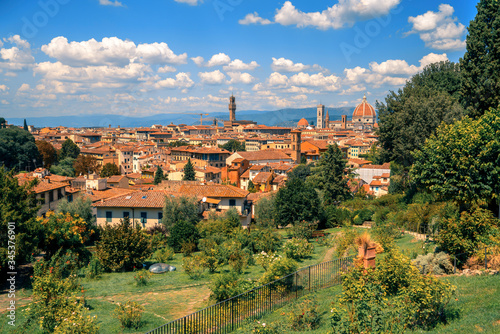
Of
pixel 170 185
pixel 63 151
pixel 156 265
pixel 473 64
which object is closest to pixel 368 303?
pixel 156 265

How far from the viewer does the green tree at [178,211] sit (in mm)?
28391

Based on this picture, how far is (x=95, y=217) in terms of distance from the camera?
30750mm

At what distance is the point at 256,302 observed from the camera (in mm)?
9898

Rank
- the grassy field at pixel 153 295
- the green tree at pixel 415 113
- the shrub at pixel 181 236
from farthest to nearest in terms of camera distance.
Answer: the green tree at pixel 415 113, the shrub at pixel 181 236, the grassy field at pixel 153 295

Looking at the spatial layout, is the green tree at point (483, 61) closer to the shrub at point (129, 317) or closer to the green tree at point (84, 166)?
the shrub at point (129, 317)

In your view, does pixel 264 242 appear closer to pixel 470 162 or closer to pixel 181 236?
pixel 181 236

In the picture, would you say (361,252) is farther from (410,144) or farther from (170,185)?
(170,185)

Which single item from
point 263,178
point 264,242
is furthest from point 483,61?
point 263,178

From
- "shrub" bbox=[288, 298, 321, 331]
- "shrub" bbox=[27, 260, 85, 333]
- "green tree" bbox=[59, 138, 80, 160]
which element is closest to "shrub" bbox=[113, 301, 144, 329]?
"shrub" bbox=[27, 260, 85, 333]

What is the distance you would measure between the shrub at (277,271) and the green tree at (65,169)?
72581 millimetres

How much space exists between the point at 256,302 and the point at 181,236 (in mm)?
12720

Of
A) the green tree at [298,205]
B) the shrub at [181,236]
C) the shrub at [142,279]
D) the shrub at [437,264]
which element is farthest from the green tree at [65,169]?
the shrub at [437,264]

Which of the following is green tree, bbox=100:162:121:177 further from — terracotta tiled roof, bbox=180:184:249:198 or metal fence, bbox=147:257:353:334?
metal fence, bbox=147:257:353:334

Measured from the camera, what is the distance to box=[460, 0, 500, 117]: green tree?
20484mm
